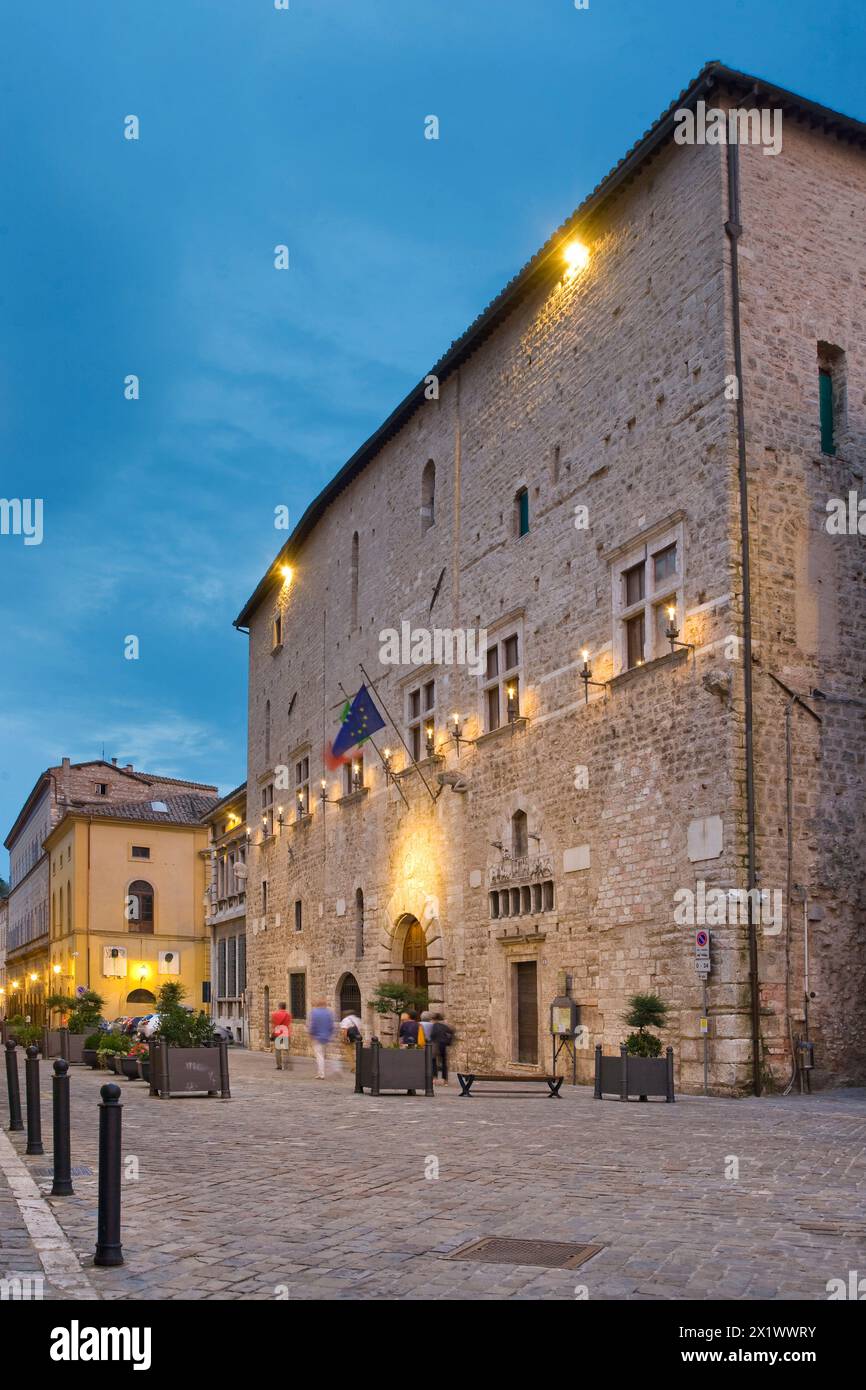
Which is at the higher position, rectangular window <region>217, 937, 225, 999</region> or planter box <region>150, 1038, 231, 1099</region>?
planter box <region>150, 1038, 231, 1099</region>

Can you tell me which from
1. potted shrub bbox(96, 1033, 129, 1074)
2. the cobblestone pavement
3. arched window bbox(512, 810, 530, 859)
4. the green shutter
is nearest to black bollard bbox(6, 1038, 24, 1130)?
the cobblestone pavement

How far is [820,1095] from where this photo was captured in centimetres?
1695

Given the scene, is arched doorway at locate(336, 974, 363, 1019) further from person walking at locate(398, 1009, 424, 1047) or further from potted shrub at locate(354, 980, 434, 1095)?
potted shrub at locate(354, 980, 434, 1095)

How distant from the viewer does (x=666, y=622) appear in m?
19.6

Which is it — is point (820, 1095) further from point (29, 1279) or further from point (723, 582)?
point (29, 1279)

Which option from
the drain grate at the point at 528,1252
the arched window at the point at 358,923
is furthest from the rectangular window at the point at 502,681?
the drain grate at the point at 528,1252

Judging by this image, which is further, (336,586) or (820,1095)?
(336,586)

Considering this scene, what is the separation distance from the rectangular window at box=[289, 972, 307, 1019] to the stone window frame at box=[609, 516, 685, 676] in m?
19.0

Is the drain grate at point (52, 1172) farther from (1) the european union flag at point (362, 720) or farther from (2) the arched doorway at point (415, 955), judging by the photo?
(1) the european union flag at point (362, 720)

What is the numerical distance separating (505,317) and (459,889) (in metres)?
11.3

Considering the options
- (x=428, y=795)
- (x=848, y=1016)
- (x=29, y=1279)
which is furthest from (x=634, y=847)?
(x=29, y=1279)

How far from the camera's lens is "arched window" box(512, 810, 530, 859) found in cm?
2350

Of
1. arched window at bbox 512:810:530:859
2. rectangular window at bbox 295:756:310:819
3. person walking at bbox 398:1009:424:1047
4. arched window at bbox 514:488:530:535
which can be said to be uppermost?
arched window at bbox 514:488:530:535

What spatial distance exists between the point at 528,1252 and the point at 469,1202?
175 cm
